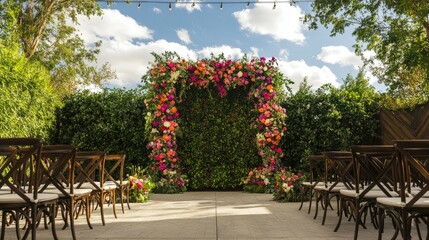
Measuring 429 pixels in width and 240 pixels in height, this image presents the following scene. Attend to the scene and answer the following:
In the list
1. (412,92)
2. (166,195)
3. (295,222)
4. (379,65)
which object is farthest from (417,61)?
(166,195)

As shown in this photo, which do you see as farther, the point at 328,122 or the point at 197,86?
the point at 197,86

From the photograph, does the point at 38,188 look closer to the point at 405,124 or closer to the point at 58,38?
the point at 405,124

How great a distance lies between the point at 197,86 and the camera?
388 inches

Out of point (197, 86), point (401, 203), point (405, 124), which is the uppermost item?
point (197, 86)

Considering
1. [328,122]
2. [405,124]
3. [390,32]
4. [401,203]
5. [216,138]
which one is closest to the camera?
[401,203]

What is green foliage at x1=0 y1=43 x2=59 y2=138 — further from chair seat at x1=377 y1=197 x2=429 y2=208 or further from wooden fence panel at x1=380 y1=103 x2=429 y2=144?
wooden fence panel at x1=380 y1=103 x2=429 y2=144

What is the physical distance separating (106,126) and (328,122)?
5.02m

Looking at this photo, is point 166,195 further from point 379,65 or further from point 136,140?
point 379,65

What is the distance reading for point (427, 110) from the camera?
7.95 meters

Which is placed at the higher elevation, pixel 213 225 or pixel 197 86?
pixel 197 86

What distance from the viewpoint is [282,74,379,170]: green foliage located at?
9609 mm

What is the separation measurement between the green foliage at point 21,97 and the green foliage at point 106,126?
3.98ft

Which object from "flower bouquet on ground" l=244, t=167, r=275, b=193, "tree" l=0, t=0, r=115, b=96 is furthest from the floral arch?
"tree" l=0, t=0, r=115, b=96

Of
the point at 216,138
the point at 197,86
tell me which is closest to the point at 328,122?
the point at 216,138
